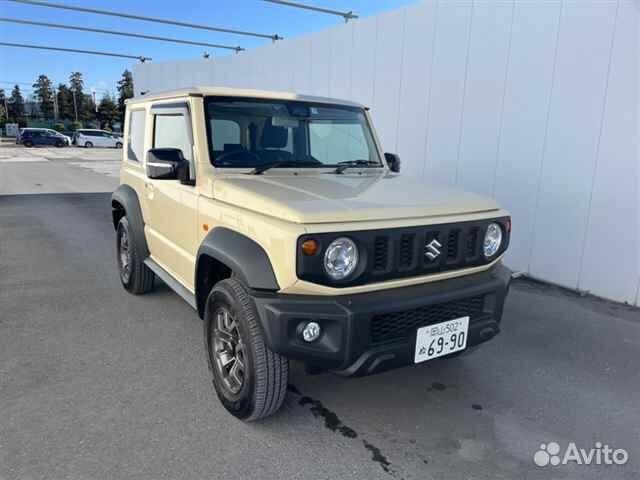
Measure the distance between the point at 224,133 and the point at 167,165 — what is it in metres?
0.45

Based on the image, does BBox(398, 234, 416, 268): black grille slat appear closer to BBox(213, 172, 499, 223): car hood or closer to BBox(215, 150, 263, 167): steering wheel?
BBox(213, 172, 499, 223): car hood

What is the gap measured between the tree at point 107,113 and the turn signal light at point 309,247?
68.2 meters

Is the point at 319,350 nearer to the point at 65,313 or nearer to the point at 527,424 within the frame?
the point at 527,424

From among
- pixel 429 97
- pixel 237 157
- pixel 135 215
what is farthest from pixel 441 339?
pixel 429 97

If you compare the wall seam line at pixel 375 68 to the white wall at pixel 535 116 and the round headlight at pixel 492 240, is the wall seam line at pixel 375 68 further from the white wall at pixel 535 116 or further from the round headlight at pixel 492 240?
the round headlight at pixel 492 240

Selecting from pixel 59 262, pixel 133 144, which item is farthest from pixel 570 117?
pixel 59 262

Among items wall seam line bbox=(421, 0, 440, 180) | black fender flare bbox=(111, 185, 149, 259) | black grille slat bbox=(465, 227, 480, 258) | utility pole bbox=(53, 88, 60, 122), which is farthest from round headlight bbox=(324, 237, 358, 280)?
utility pole bbox=(53, 88, 60, 122)

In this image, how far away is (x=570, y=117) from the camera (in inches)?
193

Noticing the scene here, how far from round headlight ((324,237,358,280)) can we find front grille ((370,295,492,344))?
0.27m

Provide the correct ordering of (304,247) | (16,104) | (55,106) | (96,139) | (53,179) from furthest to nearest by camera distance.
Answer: (16,104) < (55,106) < (96,139) < (53,179) < (304,247)

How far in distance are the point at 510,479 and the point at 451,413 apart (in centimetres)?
57

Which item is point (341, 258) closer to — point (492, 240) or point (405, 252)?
point (405, 252)

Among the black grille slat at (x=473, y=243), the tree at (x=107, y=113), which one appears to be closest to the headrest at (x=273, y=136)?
the black grille slat at (x=473, y=243)

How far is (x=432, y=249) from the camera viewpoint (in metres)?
2.54
